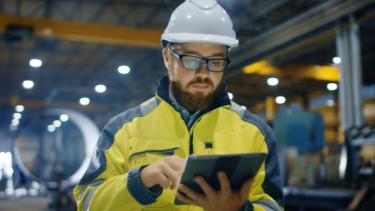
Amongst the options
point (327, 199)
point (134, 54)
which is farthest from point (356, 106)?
point (134, 54)

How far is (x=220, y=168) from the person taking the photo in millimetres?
1132

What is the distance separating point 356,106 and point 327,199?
2267 millimetres

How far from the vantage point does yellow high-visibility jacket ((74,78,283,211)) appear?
1352 mm

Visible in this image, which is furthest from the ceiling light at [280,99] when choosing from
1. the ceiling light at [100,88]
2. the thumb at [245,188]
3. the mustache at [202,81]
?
the thumb at [245,188]

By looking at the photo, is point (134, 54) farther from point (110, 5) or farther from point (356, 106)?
point (356, 106)

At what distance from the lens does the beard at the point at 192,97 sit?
139 cm

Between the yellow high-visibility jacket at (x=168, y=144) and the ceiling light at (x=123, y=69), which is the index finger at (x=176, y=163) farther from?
the ceiling light at (x=123, y=69)

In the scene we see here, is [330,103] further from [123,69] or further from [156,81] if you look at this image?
[156,81]

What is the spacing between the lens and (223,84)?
145 cm

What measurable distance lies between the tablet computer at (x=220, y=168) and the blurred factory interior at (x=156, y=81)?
72.8 inches

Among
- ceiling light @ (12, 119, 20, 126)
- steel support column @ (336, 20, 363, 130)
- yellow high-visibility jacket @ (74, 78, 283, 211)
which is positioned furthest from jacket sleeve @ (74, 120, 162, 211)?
ceiling light @ (12, 119, 20, 126)

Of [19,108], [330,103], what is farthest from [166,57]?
[19,108]

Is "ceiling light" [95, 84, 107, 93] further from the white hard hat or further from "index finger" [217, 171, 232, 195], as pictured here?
"index finger" [217, 171, 232, 195]

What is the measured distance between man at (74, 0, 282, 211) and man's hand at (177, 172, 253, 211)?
3.9 inches
